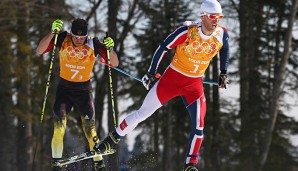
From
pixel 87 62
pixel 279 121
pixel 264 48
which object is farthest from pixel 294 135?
pixel 87 62

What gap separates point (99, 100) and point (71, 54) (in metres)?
17.7

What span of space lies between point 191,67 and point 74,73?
2012mm

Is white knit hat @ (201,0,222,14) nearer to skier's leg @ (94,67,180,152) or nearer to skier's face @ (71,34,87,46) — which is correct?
skier's leg @ (94,67,180,152)

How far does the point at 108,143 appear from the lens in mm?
9164

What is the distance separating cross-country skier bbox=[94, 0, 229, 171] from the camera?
27.6ft

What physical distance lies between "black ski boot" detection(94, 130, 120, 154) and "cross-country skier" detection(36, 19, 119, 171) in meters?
0.37

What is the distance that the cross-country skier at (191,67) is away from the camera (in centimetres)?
841

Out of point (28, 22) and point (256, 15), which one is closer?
point (28, 22)

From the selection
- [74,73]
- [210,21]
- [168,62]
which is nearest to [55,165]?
[74,73]

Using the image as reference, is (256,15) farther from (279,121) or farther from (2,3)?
(2,3)

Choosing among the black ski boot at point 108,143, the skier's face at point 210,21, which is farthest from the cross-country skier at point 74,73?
the skier's face at point 210,21

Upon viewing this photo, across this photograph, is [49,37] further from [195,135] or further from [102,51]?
[195,135]

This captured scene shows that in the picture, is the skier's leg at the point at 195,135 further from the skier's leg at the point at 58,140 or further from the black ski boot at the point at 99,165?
the skier's leg at the point at 58,140

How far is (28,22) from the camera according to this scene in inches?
901
